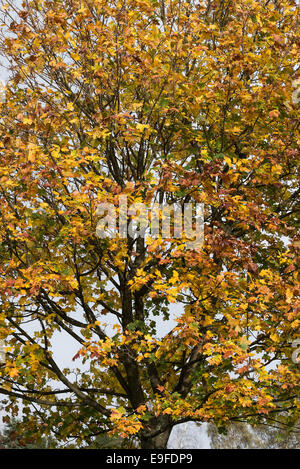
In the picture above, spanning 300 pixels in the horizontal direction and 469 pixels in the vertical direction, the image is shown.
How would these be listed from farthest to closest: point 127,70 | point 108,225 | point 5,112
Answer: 1. point 5,112
2. point 127,70
3. point 108,225

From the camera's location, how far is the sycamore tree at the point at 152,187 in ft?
26.7

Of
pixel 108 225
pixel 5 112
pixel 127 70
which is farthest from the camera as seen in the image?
pixel 5 112

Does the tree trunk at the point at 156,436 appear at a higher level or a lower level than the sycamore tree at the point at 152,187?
lower

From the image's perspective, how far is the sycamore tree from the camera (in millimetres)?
8148

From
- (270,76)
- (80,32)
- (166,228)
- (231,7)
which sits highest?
(231,7)

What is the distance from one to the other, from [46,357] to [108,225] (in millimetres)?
2921

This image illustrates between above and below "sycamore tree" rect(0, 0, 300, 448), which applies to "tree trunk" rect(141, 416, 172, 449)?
below

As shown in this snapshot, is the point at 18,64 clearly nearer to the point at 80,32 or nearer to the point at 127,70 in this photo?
the point at 80,32

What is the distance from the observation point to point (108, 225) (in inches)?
330

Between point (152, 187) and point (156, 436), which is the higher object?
point (152, 187)

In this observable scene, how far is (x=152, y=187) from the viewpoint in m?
9.00
